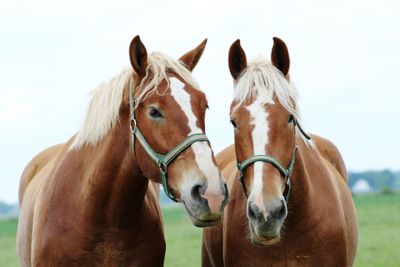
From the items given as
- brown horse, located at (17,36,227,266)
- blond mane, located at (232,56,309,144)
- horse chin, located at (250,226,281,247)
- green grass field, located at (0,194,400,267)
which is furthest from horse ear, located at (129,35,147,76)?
green grass field, located at (0,194,400,267)

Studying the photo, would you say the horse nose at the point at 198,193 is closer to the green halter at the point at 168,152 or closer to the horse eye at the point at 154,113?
the green halter at the point at 168,152

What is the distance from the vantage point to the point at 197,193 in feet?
14.4

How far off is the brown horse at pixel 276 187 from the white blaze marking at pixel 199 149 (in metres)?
0.29

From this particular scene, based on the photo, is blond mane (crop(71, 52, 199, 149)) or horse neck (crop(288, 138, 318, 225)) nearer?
blond mane (crop(71, 52, 199, 149))

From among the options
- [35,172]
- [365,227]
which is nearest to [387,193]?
[365,227]

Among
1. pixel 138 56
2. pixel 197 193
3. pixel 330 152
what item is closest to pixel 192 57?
pixel 138 56

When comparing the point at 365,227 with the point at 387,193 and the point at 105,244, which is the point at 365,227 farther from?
the point at 387,193

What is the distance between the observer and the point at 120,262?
5.01 metres

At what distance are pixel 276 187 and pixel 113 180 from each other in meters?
1.24

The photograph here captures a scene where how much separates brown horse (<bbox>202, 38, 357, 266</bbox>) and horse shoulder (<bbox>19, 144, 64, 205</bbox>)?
235 centimetres

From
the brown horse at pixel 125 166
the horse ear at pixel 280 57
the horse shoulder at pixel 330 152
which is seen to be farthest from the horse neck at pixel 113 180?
the horse shoulder at pixel 330 152

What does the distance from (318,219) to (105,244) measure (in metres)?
1.61

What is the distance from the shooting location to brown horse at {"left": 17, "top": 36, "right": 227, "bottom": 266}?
4.62 m

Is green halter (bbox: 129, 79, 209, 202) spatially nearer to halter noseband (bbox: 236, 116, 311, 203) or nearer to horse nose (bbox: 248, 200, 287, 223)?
halter noseband (bbox: 236, 116, 311, 203)
